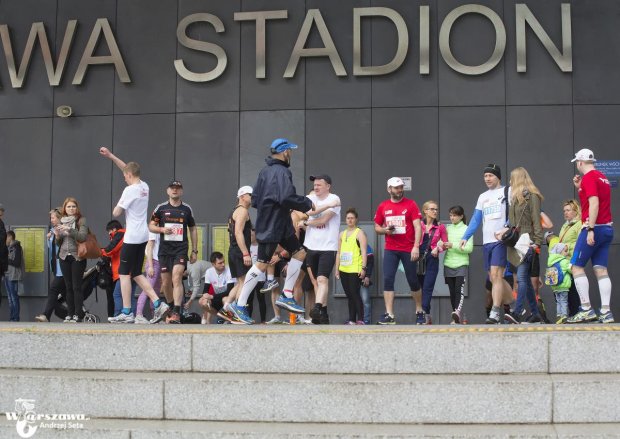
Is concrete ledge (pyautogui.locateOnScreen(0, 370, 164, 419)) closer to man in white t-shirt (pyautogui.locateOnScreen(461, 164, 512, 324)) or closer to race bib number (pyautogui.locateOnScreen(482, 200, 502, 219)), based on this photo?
man in white t-shirt (pyautogui.locateOnScreen(461, 164, 512, 324))

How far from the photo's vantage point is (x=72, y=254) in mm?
13016

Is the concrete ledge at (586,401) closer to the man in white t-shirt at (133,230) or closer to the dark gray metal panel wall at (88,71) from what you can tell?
the man in white t-shirt at (133,230)

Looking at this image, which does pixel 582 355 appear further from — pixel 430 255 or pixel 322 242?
pixel 430 255

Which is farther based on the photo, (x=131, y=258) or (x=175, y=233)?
(x=175, y=233)

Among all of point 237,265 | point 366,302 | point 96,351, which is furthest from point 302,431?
point 366,302

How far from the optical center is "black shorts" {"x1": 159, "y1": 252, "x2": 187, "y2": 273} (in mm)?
12252

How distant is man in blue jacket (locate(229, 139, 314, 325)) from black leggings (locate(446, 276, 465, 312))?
10.7 feet

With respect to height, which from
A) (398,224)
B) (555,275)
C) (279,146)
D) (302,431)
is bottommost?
(302,431)

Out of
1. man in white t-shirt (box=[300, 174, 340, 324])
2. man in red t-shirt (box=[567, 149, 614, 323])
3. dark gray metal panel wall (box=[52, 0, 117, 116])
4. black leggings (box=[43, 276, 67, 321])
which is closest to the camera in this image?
man in red t-shirt (box=[567, 149, 614, 323])

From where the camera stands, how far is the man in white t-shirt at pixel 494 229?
10.9 metres

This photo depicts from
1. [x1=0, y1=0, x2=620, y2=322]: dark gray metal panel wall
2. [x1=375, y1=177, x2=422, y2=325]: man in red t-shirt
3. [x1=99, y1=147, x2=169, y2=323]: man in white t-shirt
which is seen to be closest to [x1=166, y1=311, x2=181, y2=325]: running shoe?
[x1=99, y1=147, x2=169, y2=323]: man in white t-shirt

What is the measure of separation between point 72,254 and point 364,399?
667 cm

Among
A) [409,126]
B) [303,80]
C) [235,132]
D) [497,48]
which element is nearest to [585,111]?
[497,48]

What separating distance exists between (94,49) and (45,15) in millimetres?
1276
